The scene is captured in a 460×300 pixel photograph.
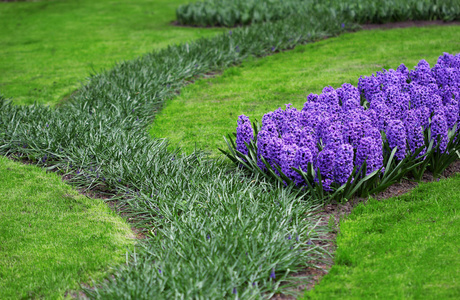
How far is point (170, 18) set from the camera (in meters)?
15.6

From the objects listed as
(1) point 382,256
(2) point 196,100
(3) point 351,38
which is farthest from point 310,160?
(3) point 351,38

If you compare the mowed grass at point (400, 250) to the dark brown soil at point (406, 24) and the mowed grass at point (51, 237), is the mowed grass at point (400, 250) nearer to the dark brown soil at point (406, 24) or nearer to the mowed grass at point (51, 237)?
the mowed grass at point (51, 237)

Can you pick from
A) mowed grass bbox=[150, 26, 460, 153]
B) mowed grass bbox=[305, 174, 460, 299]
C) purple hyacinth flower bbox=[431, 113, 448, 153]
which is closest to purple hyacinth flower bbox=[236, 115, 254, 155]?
mowed grass bbox=[150, 26, 460, 153]

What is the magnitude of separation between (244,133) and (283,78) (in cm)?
414

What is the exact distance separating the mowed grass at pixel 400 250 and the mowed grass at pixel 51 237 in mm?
1838

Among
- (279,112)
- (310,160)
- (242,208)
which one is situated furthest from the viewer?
(279,112)

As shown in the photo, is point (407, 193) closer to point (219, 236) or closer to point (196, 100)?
point (219, 236)

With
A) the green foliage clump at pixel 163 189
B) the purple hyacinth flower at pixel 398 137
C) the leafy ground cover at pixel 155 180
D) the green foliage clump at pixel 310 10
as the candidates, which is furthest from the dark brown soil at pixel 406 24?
the purple hyacinth flower at pixel 398 137

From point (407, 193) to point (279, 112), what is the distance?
63.8 inches

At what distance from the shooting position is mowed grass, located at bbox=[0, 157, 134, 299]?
387 cm

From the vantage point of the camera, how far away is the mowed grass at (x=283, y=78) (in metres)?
7.25

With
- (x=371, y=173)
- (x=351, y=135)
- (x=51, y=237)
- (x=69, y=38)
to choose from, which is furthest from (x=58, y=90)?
(x=371, y=173)

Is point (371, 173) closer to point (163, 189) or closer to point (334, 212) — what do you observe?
point (334, 212)

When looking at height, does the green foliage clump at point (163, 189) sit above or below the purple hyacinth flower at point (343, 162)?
below
